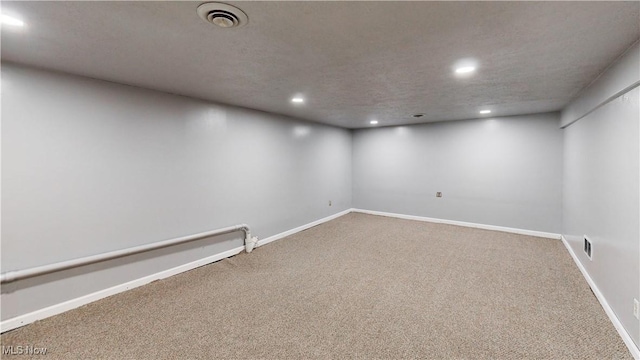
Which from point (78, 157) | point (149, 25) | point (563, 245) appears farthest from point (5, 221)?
point (563, 245)

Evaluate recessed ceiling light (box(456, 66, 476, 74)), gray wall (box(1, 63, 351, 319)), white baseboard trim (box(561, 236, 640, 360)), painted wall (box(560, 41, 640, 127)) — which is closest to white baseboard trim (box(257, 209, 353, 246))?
gray wall (box(1, 63, 351, 319))

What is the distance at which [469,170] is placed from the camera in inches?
200

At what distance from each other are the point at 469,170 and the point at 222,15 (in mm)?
5121

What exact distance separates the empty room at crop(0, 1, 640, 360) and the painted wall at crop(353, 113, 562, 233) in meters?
0.31

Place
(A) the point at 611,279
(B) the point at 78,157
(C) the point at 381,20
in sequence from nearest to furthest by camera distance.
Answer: (C) the point at 381,20, (A) the point at 611,279, (B) the point at 78,157

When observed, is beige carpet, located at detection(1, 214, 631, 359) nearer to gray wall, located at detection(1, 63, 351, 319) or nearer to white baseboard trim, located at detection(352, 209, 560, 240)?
gray wall, located at detection(1, 63, 351, 319)

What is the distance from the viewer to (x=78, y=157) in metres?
2.43

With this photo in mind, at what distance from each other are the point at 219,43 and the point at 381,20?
1062mm

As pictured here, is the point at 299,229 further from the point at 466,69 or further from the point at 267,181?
the point at 466,69

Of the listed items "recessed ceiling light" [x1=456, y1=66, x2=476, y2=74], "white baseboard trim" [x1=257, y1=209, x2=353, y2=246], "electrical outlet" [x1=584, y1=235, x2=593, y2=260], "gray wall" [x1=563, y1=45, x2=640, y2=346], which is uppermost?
"recessed ceiling light" [x1=456, y1=66, x2=476, y2=74]

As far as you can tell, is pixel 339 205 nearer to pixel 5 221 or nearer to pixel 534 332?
pixel 534 332

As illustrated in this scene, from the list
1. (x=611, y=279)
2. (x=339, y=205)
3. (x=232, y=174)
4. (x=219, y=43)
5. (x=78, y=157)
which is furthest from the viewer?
(x=339, y=205)

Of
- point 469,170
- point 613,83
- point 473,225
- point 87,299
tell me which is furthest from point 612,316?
point 87,299

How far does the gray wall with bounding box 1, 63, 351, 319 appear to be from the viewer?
2156 millimetres
